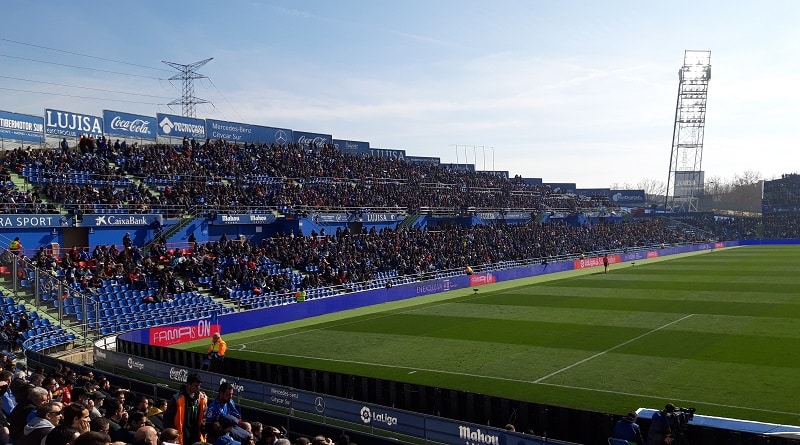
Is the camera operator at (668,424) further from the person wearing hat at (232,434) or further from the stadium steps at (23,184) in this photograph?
the stadium steps at (23,184)

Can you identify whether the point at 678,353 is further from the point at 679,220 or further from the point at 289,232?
the point at 679,220

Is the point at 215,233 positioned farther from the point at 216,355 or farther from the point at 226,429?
the point at 226,429

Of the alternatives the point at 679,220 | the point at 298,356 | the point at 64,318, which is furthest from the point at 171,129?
the point at 679,220

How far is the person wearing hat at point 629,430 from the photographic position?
1170cm

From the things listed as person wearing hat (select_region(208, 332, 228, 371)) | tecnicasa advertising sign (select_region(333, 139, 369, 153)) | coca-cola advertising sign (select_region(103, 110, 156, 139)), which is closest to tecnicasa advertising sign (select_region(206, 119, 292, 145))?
coca-cola advertising sign (select_region(103, 110, 156, 139))

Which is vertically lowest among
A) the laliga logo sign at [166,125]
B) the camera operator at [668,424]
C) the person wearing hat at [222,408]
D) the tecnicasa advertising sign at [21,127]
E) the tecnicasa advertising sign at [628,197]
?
the camera operator at [668,424]

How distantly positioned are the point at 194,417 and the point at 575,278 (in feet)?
150

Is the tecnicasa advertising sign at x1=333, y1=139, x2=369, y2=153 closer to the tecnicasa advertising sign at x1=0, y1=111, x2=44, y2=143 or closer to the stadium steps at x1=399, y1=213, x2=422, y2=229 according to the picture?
the stadium steps at x1=399, y1=213, x2=422, y2=229

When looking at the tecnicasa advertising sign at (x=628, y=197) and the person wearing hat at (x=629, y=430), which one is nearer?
the person wearing hat at (x=629, y=430)

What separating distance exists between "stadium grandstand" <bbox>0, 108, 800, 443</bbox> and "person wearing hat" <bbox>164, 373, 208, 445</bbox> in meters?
3.24

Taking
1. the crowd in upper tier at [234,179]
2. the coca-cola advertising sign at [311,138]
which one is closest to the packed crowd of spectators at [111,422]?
the crowd in upper tier at [234,179]

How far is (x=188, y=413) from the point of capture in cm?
977

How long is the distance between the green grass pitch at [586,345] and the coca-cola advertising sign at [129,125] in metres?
23.9

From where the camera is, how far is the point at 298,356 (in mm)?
25016
